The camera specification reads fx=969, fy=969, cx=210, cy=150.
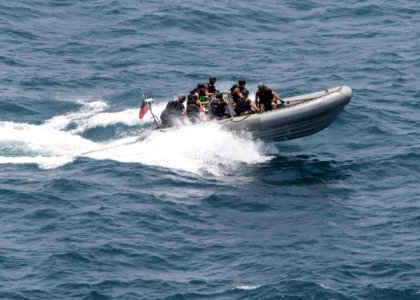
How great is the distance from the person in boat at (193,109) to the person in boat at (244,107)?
1.42 m

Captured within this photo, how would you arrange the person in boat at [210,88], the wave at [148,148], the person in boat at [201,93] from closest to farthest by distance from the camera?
the wave at [148,148] < the person in boat at [201,93] < the person in boat at [210,88]

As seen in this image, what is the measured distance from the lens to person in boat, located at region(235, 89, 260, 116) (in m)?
34.7

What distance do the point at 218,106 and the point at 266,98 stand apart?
1.75m

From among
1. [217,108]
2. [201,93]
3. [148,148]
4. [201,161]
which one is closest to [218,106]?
[217,108]

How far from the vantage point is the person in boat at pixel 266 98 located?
34375 millimetres

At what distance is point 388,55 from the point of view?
1754 inches

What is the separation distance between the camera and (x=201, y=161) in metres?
33.9

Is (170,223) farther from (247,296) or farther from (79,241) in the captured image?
(247,296)

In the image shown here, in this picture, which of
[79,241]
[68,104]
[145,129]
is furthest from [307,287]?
[68,104]

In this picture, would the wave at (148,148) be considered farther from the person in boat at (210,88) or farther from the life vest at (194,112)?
the person in boat at (210,88)

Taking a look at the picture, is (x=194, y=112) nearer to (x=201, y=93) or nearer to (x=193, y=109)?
(x=193, y=109)

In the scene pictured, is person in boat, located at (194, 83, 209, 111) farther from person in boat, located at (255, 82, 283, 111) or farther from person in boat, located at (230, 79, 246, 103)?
person in boat, located at (255, 82, 283, 111)

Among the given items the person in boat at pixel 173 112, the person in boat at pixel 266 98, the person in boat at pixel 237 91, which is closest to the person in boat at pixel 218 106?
the person in boat at pixel 237 91

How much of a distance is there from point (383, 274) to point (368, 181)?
7.29 m
